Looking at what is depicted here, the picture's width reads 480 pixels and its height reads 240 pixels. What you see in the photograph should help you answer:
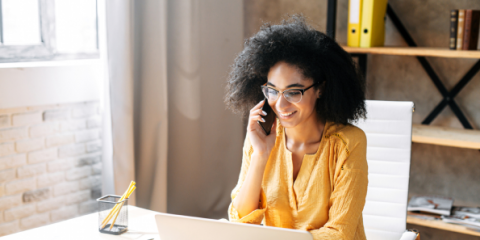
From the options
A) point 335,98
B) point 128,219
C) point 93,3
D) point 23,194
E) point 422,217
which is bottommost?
point 422,217

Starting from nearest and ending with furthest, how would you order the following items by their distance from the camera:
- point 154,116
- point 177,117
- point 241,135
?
point 154,116, point 177,117, point 241,135

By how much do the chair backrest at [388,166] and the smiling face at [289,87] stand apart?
41cm

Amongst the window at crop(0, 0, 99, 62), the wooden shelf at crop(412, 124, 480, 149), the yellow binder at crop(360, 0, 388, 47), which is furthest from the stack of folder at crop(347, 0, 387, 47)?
the window at crop(0, 0, 99, 62)

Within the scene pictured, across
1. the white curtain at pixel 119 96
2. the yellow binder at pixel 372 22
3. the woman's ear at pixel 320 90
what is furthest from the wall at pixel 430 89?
the woman's ear at pixel 320 90

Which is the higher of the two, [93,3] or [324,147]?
[93,3]

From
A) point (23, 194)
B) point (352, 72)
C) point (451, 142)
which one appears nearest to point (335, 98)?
point (352, 72)

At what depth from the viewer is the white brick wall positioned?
1.83m

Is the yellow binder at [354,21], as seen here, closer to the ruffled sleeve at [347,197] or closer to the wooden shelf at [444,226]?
the wooden shelf at [444,226]

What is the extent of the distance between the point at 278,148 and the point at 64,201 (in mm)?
1204

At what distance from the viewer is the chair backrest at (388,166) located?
60.9 inches

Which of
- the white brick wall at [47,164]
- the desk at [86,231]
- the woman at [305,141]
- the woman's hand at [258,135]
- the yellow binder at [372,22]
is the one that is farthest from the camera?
the yellow binder at [372,22]

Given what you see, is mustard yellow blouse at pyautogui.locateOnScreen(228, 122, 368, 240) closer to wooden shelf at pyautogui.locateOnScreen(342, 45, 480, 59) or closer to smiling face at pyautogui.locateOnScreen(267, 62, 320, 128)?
smiling face at pyautogui.locateOnScreen(267, 62, 320, 128)

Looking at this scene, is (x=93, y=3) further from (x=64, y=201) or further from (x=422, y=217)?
(x=422, y=217)

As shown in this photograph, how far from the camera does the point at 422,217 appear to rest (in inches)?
82.7
